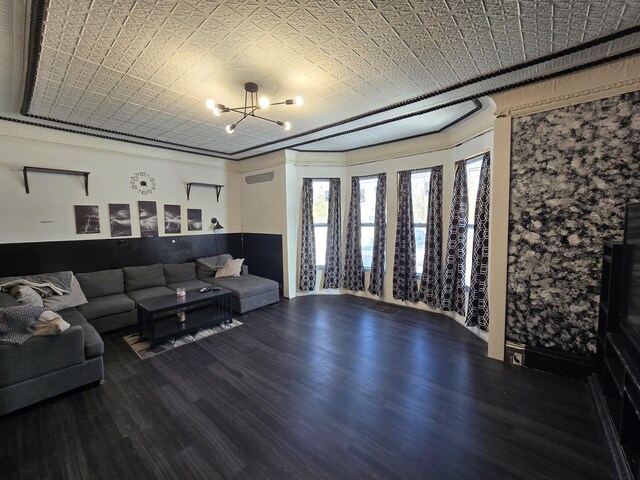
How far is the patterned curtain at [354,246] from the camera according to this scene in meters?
4.83

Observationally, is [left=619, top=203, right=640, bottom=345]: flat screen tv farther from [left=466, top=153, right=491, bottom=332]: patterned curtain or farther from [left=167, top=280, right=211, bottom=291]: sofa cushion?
[left=167, top=280, right=211, bottom=291]: sofa cushion

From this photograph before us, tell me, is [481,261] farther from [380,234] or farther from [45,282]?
[45,282]

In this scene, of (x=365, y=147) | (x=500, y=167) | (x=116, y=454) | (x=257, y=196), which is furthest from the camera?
(x=257, y=196)

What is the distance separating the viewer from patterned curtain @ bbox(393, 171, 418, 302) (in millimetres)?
4254

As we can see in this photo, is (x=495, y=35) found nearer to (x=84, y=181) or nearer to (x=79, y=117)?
(x=79, y=117)

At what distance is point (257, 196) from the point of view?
17.5ft

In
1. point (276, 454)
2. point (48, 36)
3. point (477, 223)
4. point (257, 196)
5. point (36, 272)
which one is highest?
point (48, 36)

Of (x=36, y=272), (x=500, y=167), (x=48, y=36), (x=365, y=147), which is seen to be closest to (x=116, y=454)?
(x=48, y=36)

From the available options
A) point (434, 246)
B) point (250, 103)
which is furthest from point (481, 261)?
point (250, 103)

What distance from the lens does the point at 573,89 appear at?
7.36 feet

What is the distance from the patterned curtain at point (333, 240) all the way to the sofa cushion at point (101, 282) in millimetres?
3266

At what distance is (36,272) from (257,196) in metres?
3.31

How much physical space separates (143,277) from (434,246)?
449 cm

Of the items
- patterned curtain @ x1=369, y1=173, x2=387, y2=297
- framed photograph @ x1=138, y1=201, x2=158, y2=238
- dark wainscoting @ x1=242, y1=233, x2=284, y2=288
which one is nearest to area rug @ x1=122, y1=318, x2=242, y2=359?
dark wainscoting @ x1=242, y1=233, x2=284, y2=288
